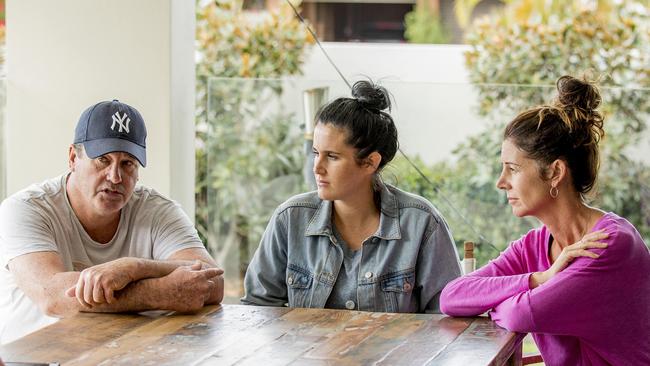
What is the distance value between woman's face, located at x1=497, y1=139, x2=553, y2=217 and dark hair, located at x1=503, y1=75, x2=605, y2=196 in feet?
0.06

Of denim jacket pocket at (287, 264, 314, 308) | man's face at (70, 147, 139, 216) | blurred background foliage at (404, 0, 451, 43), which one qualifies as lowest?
denim jacket pocket at (287, 264, 314, 308)

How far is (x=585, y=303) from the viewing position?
106 inches

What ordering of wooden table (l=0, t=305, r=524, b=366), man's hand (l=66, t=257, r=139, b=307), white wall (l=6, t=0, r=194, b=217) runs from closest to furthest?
wooden table (l=0, t=305, r=524, b=366) → man's hand (l=66, t=257, r=139, b=307) → white wall (l=6, t=0, r=194, b=217)

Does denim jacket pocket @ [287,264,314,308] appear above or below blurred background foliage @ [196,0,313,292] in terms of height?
below

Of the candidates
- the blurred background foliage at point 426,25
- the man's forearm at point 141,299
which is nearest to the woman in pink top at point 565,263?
the man's forearm at point 141,299

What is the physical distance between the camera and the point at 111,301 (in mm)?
2826

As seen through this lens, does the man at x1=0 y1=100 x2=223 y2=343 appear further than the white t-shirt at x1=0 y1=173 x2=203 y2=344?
No

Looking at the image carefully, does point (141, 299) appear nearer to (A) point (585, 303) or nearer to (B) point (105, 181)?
(B) point (105, 181)

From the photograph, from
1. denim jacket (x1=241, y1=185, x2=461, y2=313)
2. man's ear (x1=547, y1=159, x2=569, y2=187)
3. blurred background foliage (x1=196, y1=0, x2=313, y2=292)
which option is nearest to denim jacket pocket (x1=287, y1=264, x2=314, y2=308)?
denim jacket (x1=241, y1=185, x2=461, y2=313)

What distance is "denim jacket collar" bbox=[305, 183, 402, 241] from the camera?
10.3 ft

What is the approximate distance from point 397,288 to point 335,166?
0.38 metres

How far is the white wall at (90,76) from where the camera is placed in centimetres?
408

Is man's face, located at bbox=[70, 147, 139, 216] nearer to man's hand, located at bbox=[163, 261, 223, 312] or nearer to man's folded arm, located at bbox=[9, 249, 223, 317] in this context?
man's folded arm, located at bbox=[9, 249, 223, 317]

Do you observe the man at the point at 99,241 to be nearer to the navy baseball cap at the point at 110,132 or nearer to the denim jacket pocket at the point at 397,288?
the navy baseball cap at the point at 110,132
